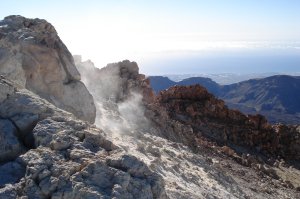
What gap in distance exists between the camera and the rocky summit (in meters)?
10.1

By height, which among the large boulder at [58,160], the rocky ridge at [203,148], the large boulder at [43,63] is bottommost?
the rocky ridge at [203,148]

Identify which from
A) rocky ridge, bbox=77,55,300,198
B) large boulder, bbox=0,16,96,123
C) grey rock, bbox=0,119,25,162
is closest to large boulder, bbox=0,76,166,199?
grey rock, bbox=0,119,25,162

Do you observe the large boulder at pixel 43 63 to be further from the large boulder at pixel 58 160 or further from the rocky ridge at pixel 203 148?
the large boulder at pixel 58 160

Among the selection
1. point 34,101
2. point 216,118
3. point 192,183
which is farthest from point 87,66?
point 34,101

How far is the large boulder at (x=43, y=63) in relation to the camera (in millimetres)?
18297

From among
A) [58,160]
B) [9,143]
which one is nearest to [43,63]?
[9,143]

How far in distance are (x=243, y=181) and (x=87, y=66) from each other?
→ 15886mm

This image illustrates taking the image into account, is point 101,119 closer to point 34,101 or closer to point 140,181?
point 34,101

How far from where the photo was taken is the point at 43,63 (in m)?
19.5

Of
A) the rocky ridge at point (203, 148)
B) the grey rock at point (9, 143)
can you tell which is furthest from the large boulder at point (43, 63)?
the grey rock at point (9, 143)

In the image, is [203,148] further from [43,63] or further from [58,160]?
[58,160]

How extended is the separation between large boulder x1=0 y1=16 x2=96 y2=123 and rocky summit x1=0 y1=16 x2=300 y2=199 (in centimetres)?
5

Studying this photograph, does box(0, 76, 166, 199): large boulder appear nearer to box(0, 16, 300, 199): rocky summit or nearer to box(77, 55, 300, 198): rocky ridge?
box(0, 16, 300, 199): rocky summit

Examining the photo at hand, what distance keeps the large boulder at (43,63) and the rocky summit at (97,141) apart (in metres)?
0.05
